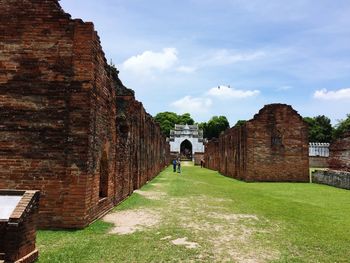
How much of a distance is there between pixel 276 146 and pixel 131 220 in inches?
640

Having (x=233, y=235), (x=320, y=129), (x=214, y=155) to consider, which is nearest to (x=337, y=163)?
(x=233, y=235)

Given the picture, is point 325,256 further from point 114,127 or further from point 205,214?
point 114,127

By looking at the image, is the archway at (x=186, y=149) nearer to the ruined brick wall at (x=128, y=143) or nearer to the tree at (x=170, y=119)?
the tree at (x=170, y=119)

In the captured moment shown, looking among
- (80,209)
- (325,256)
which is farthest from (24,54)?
(325,256)

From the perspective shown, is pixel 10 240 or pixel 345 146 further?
pixel 345 146

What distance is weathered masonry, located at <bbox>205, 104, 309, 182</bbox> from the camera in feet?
75.3

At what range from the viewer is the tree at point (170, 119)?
97238 mm

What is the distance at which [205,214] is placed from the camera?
32.6 ft

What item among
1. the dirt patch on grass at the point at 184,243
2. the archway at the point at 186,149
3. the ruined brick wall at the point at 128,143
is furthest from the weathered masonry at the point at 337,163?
the archway at the point at 186,149

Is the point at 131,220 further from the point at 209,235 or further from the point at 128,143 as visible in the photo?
the point at 128,143

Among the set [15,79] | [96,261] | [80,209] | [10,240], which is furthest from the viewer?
[15,79]

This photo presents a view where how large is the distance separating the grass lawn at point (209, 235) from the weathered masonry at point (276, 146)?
37.2 feet

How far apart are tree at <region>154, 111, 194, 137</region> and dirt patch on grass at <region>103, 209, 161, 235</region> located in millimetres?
85401

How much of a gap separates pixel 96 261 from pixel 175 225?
3.15 meters
